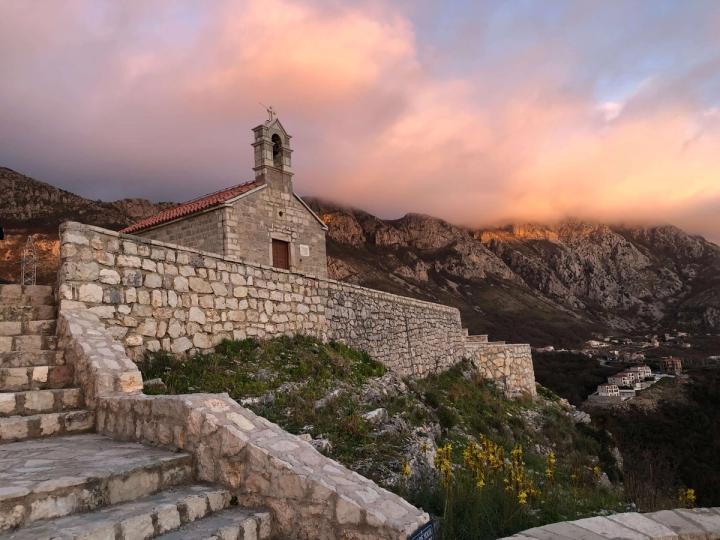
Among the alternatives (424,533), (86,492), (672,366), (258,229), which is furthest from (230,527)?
(672,366)

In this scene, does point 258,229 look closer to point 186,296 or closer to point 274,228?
point 274,228

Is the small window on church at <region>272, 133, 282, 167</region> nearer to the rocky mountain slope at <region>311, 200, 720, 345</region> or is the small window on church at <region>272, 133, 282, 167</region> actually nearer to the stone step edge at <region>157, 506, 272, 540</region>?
the stone step edge at <region>157, 506, 272, 540</region>

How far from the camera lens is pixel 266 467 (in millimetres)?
3576

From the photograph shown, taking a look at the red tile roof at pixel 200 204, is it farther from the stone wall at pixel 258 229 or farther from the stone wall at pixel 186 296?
the stone wall at pixel 186 296

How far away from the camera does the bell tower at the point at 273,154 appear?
19.4 meters

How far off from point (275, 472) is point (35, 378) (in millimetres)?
3516

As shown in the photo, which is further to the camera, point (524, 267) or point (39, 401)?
point (524, 267)

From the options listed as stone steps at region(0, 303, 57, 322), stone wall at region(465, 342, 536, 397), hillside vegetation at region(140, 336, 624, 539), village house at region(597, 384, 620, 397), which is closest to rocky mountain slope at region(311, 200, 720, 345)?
village house at region(597, 384, 620, 397)

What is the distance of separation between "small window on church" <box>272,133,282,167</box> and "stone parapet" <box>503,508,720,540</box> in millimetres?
17904

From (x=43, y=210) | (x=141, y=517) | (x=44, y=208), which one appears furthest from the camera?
(x=44, y=208)

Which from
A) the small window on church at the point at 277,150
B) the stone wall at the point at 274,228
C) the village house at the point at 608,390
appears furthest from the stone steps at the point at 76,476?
the village house at the point at 608,390

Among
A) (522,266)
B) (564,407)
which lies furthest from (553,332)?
(564,407)

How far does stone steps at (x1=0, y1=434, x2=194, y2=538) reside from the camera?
2900mm

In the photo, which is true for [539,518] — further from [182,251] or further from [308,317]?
[308,317]
